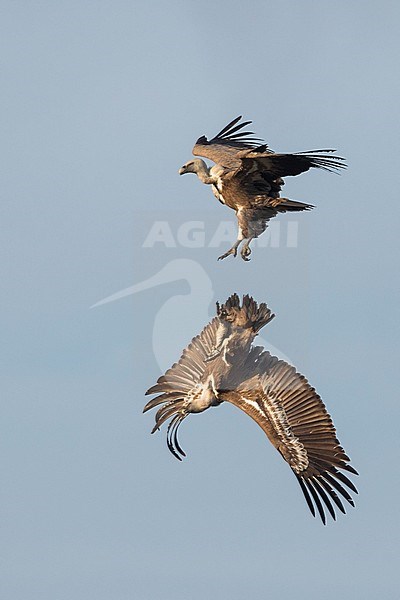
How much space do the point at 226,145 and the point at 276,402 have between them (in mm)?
5819

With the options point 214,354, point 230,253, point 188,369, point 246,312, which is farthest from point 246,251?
point 188,369

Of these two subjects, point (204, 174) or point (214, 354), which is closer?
point (204, 174)

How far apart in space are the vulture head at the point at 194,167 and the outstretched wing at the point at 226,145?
362mm

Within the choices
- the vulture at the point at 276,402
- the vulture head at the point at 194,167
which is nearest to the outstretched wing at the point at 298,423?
the vulture at the point at 276,402

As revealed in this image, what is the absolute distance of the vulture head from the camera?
115 feet

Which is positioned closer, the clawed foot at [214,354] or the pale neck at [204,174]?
the pale neck at [204,174]

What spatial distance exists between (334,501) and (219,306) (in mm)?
3831

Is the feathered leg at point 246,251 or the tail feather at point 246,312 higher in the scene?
the feathered leg at point 246,251

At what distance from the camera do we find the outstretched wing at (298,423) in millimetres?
34438

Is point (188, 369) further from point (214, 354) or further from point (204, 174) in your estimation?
point (204, 174)

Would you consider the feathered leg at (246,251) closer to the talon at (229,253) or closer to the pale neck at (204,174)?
the talon at (229,253)

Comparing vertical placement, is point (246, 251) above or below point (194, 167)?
below

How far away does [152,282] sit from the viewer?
3497 cm

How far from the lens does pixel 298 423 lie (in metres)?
34.6
